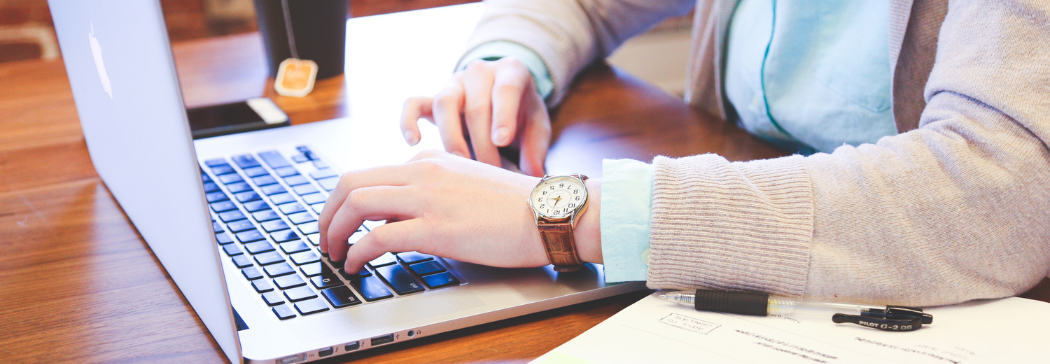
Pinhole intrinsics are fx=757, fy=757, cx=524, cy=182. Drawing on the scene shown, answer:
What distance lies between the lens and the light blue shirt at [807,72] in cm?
75

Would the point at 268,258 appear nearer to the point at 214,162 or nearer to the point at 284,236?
the point at 284,236

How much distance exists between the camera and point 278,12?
105 cm

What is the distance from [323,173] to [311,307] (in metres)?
0.27

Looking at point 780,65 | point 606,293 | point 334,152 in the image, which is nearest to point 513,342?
point 606,293

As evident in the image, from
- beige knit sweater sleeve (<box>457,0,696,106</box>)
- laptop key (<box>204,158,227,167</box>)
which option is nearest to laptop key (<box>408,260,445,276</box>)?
laptop key (<box>204,158,227,167</box>)

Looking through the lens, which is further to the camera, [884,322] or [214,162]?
[214,162]

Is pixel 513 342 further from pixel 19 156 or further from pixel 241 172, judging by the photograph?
pixel 19 156

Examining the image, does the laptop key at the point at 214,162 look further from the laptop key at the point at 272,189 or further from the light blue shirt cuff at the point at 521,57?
the light blue shirt cuff at the point at 521,57

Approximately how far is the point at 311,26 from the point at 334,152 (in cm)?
33

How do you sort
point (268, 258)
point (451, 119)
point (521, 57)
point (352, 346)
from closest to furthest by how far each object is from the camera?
point (352, 346), point (268, 258), point (451, 119), point (521, 57)

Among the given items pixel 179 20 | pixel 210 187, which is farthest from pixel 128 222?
pixel 179 20

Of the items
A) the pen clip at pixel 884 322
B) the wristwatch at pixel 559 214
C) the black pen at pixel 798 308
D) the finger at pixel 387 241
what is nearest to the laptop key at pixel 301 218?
the finger at pixel 387 241

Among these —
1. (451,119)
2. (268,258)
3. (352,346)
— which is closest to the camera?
(352,346)

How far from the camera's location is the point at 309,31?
42.0 inches
